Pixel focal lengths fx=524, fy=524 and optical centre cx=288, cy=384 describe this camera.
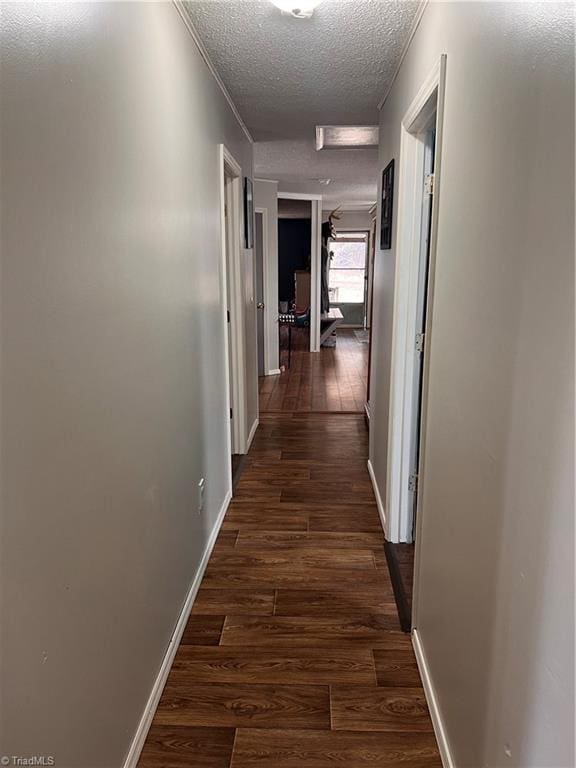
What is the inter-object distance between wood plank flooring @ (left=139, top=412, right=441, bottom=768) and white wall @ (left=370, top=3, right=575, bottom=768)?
0.80 feet

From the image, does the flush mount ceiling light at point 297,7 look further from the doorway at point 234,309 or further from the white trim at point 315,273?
the white trim at point 315,273

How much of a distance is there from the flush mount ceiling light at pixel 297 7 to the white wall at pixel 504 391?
43 centimetres

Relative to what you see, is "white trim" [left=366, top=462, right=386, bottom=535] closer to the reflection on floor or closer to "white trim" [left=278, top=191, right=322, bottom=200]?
the reflection on floor

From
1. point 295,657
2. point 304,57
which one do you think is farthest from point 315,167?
point 295,657

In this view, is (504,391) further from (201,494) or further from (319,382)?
(319,382)

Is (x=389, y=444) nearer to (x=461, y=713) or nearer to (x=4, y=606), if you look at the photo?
(x=461, y=713)

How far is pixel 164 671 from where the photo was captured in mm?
1869

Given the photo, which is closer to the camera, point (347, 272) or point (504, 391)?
point (504, 391)

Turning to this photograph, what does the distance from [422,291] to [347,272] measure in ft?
32.1

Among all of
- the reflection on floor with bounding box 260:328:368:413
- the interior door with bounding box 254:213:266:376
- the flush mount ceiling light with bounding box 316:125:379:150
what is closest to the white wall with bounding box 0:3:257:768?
the flush mount ceiling light with bounding box 316:125:379:150

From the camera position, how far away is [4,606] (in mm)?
906

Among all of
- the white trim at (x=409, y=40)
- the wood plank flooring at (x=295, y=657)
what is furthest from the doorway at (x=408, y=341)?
the white trim at (x=409, y=40)

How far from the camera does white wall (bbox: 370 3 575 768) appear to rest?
0.84 m

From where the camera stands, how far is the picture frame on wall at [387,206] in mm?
2800
